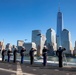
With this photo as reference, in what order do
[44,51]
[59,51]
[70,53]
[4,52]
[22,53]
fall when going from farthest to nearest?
[70,53] → [4,52] → [22,53] → [44,51] → [59,51]

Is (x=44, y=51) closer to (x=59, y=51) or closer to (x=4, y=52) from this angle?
(x=59, y=51)

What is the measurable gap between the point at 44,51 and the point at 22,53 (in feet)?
13.3

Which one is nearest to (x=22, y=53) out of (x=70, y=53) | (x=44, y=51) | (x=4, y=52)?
(x=44, y=51)

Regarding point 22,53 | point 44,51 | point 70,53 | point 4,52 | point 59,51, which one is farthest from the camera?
point 70,53

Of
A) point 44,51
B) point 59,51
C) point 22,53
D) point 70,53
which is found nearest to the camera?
point 59,51

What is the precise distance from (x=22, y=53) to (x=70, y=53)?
129 m

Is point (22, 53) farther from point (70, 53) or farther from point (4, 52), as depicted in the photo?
point (70, 53)

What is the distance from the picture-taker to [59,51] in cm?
1551

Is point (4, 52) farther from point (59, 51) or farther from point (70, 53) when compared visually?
point (70, 53)

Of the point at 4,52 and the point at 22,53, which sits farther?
the point at 4,52

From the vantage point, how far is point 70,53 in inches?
5758

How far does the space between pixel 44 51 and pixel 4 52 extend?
9919mm

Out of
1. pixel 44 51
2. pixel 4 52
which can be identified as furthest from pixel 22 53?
pixel 4 52

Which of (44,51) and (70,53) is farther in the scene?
(70,53)
